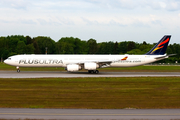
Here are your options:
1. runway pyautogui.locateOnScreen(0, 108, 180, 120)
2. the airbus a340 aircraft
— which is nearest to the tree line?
the airbus a340 aircraft

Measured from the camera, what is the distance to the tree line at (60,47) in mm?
116250

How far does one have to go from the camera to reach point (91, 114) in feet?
41.8

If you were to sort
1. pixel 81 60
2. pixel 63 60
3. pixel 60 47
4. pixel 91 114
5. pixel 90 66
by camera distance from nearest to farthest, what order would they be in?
pixel 91 114 < pixel 90 66 < pixel 63 60 < pixel 81 60 < pixel 60 47

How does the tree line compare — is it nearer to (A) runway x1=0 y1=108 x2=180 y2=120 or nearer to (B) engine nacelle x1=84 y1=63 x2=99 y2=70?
(B) engine nacelle x1=84 y1=63 x2=99 y2=70

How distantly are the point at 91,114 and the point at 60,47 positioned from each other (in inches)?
5152

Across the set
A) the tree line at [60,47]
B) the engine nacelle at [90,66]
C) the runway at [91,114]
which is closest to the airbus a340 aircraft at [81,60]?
the engine nacelle at [90,66]

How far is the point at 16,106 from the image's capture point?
586 inches

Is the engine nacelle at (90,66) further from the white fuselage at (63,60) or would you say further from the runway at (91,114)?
the runway at (91,114)

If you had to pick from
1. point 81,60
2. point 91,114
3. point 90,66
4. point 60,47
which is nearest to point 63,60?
point 81,60

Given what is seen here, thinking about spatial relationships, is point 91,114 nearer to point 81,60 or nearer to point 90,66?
point 90,66

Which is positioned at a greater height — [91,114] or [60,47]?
[60,47]

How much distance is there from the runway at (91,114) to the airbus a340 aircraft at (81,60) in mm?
27892

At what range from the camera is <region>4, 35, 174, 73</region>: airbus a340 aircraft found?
42.7 metres

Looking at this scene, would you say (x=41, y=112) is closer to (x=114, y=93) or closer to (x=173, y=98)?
(x=114, y=93)
